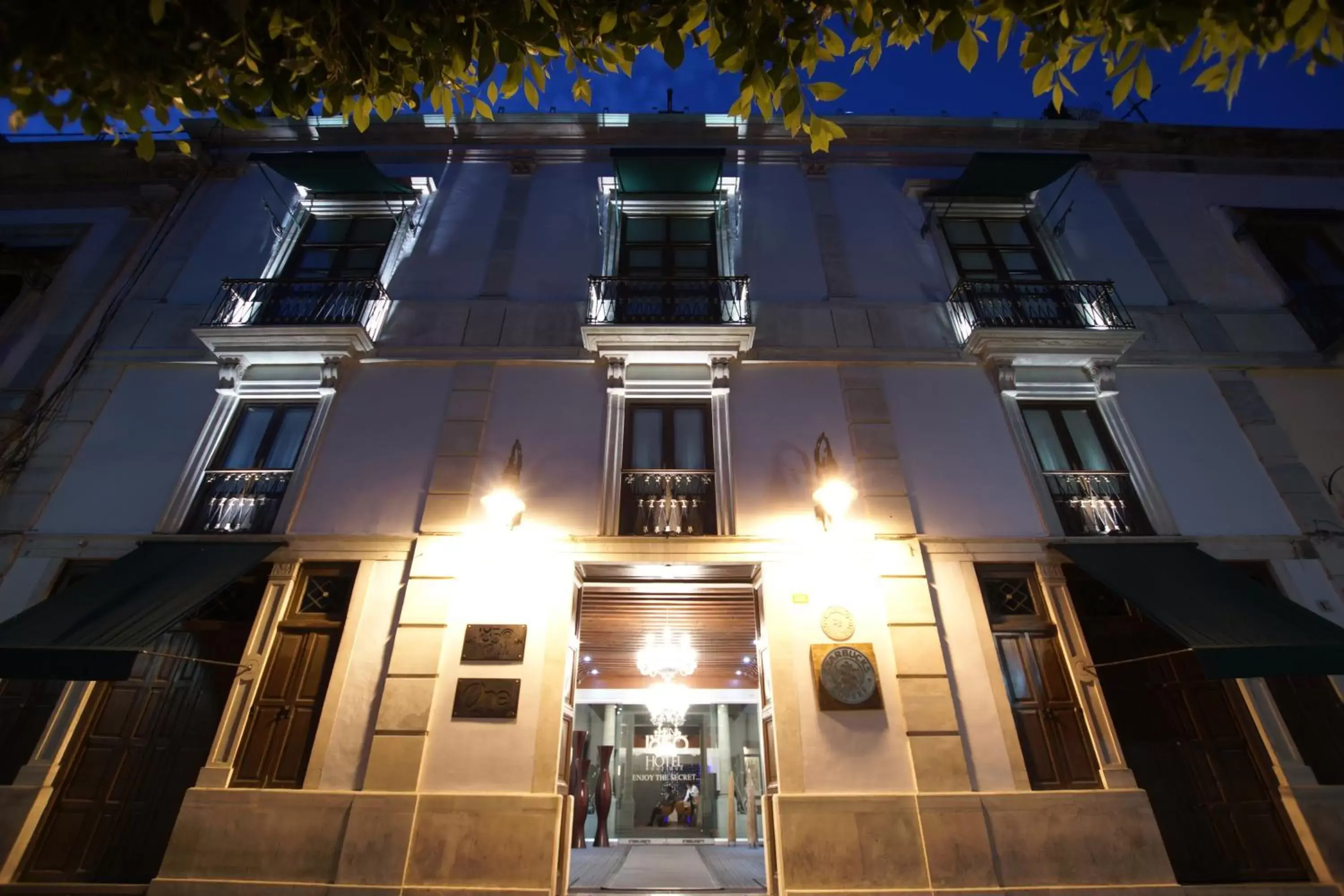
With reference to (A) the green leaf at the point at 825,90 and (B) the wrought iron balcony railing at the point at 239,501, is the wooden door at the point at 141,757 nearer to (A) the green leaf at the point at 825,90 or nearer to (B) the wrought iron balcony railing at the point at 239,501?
(B) the wrought iron balcony railing at the point at 239,501

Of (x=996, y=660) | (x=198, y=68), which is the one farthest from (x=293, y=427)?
(x=996, y=660)

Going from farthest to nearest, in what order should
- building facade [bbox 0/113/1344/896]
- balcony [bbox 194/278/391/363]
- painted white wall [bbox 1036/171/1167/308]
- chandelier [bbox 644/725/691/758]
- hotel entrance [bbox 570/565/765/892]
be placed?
chandelier [bbox 644/725/691/758] < painted white wall [bbox 1036/171/1167/308] < balcony [bbox 194/278/391/363] < hotel entrance [bbox 570/565/765/892] < building facade [bbox 0/113/1344/896]

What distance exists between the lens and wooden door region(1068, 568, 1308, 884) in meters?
5.56

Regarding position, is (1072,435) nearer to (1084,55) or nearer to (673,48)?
(1084,55)

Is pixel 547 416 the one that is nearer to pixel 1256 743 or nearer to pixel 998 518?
pixel 998 518

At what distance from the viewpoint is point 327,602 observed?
6617mm

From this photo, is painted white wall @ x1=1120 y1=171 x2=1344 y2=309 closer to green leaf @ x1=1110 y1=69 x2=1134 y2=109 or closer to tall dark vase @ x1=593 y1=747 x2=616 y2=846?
green leaf @ x1=1110 y1=69 x2=1134 y2=109

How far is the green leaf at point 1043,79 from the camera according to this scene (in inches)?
134

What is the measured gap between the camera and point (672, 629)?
9.77 metres

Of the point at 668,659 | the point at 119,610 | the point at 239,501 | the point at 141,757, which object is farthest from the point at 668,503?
the point at 141,757

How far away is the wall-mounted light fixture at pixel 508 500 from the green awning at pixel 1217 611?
6.28 metres

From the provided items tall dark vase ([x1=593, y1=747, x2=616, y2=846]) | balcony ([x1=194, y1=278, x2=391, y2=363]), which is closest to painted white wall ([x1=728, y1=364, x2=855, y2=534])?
balcony ([x1=194, y1=278, x2=391, y2=363])

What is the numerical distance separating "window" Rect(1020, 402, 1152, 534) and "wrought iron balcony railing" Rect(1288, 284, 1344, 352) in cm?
368

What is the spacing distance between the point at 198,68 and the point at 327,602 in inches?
206
